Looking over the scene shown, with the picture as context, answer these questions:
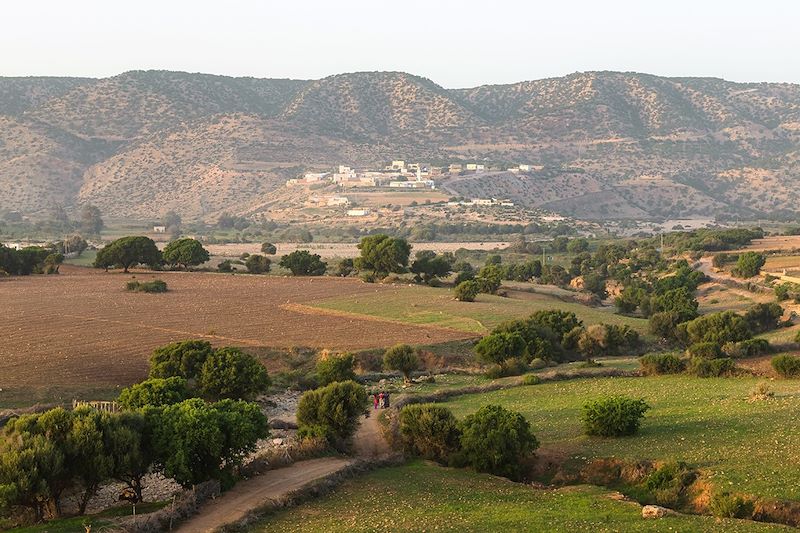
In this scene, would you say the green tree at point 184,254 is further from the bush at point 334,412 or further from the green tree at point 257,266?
the bush at point 334,412

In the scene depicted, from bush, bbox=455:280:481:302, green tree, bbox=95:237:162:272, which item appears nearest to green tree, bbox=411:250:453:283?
bush, bbox=455:280:481:302

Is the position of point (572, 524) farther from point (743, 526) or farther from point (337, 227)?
point (337, 227)

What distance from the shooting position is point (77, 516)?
24.7 m

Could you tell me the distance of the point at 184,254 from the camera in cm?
9031

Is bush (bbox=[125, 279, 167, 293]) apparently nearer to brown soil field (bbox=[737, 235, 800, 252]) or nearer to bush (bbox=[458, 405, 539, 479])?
bush (bbox=[458, 405, 539, 479])

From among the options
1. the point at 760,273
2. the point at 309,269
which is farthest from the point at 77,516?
the point at 760,273

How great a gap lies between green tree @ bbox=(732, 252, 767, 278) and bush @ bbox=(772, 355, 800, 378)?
56251 millimetres

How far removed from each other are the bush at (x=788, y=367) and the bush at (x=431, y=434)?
18.1 metres

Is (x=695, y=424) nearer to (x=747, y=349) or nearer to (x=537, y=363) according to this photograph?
(x=747, y=349)

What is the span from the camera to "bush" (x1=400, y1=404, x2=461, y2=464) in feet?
102

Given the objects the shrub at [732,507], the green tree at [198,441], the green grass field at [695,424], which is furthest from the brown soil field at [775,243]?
the green tree at [198,441]

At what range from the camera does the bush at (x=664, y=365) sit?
45.5 metres

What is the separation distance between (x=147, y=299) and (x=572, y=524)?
171 ft

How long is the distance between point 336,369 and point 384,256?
4233 centimetres
